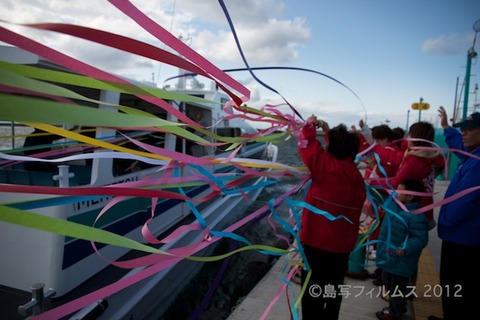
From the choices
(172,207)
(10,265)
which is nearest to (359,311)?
(172,207)

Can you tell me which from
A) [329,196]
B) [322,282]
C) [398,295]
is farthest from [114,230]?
[398,295]

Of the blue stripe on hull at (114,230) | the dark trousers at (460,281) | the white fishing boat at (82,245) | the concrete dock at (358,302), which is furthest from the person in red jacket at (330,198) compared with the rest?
the blue stripe on hull at (114,230)

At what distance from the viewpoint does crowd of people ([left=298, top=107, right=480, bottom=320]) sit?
7.42ft

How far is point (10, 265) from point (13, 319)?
566mm

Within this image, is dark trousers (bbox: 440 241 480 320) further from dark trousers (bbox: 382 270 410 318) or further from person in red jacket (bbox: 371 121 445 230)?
person in red jacket (bbox: 371 121 445 230)

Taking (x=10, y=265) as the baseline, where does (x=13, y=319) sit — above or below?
below

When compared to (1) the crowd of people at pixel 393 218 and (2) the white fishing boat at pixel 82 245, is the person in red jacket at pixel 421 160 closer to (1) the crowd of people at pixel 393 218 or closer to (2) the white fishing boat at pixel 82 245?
(1) the crowd of people at pixel 393 218

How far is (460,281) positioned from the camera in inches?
102

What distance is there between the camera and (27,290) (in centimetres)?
268

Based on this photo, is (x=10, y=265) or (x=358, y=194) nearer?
(x=358, y=194)

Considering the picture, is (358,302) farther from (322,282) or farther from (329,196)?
(329,196)

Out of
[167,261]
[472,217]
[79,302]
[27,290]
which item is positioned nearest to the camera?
[79,302]

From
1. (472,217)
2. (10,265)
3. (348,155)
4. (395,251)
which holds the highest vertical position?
(348,155)

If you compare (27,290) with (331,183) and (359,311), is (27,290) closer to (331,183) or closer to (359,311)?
(331,183)
